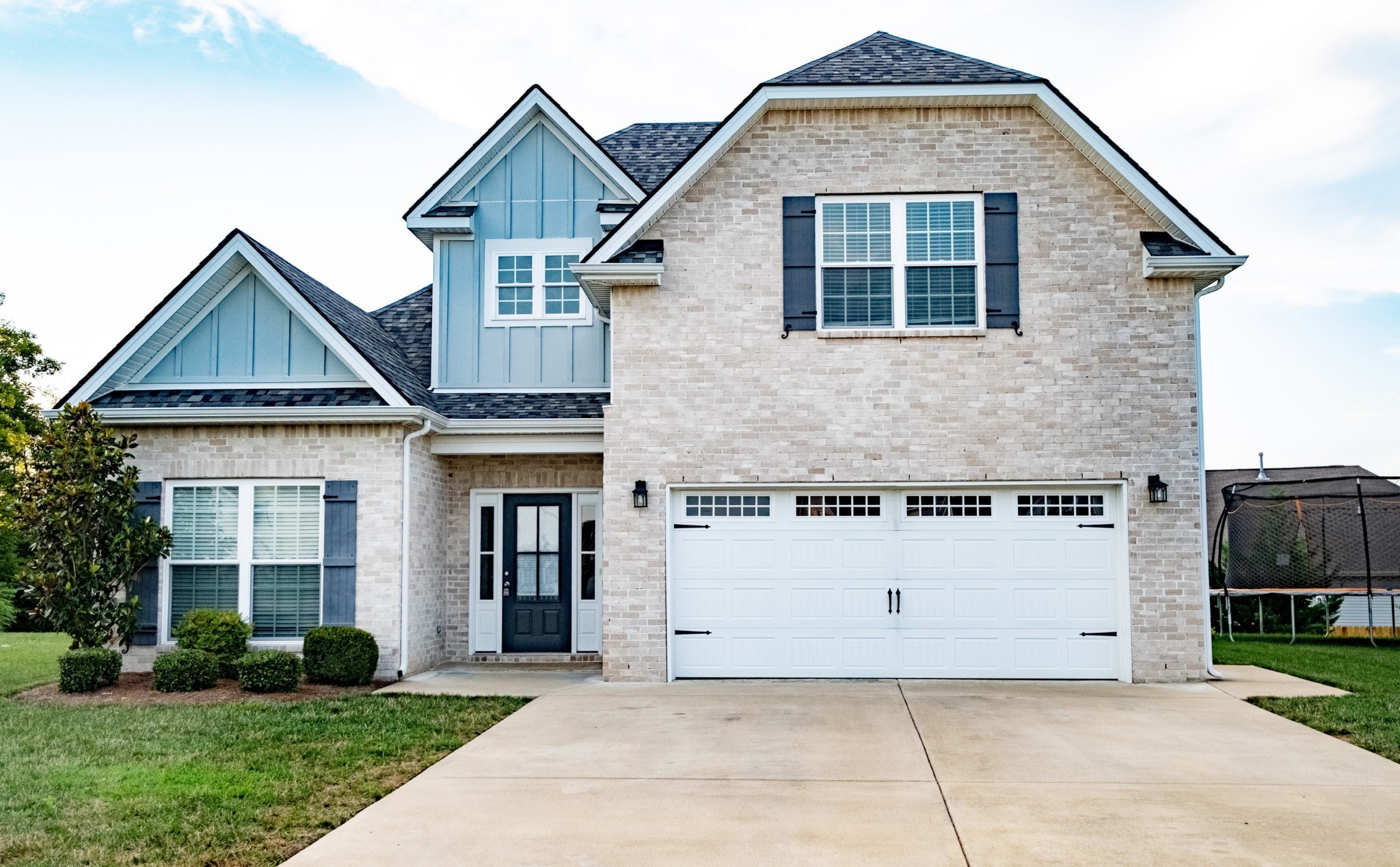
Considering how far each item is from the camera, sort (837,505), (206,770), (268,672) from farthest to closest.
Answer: (837,505) → (268,672) → (206,770)

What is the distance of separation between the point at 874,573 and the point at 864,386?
83.9 inches

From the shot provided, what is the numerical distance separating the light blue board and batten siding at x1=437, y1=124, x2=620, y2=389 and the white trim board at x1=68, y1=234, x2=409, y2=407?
212 centimetres

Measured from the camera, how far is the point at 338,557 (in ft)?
41.5

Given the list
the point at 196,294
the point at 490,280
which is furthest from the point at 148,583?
the point at 490,280

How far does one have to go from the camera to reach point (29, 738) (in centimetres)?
898

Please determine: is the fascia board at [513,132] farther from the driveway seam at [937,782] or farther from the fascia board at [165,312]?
the driveway seam at [937,782]

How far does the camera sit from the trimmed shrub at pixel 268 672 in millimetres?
11469

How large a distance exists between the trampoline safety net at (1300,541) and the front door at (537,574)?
34.3 feet

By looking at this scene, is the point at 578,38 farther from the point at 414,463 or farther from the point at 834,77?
the point at 414,463

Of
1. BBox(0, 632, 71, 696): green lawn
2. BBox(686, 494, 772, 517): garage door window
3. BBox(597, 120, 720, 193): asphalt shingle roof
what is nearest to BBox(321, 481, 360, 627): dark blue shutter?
BBox(0, 632, 71, 696): green lawn

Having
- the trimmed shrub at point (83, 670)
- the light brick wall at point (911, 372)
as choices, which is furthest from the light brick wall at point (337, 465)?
the light brick wall at point (911, 372)

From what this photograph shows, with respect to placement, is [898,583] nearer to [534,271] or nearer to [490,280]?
[534,271]

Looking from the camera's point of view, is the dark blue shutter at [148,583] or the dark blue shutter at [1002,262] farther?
the dark blue shutter at [148,583]

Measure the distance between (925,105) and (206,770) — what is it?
9.98 meters
